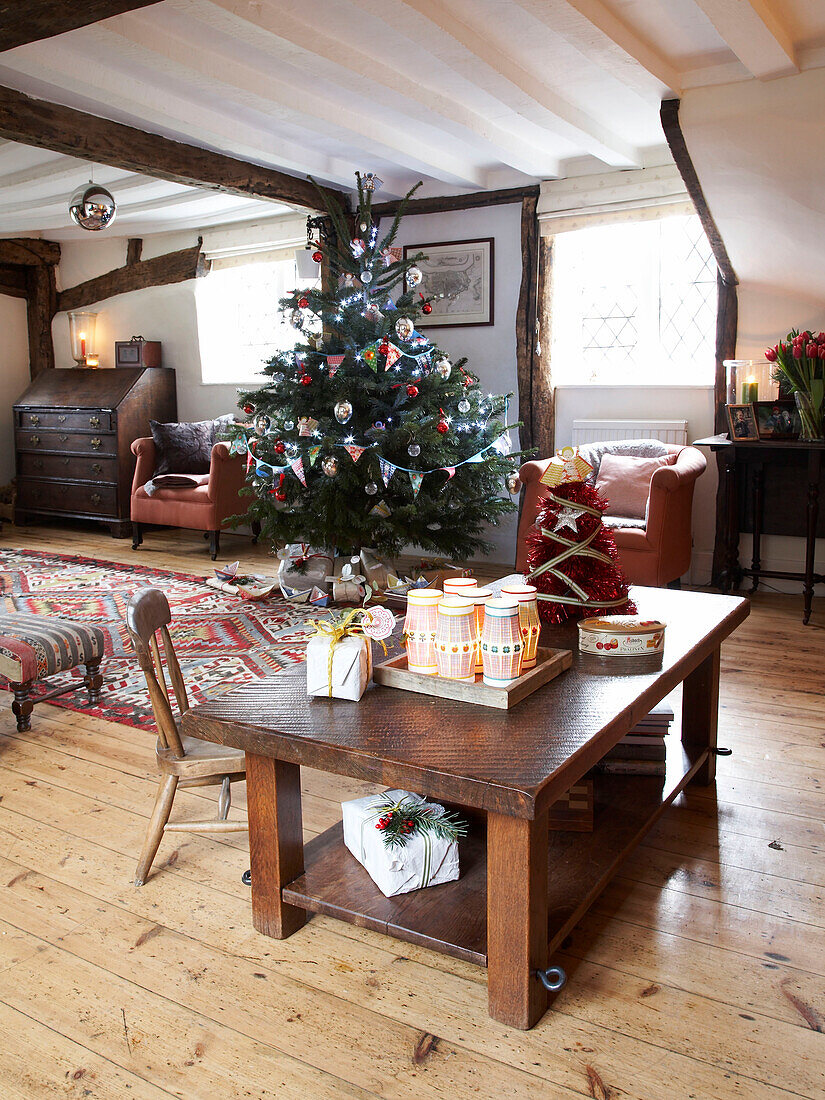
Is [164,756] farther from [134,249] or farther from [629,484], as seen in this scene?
[134,249]

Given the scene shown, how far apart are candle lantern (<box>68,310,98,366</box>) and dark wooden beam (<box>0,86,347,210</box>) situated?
2.86 metres

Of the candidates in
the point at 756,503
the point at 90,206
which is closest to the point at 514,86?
the point at 90,206

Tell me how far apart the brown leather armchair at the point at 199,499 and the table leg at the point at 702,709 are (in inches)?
149

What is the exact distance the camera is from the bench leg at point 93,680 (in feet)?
11.2

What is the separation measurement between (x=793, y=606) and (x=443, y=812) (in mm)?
3317

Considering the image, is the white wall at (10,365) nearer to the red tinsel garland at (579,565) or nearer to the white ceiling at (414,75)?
the white ceiling at (414,75)

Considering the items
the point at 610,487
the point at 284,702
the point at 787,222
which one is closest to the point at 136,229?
the point at 610,487

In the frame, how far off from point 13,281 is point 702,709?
7610mm

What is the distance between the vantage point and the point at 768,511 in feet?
16.5

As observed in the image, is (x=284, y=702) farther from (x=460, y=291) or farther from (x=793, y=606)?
(x=460, y=291)

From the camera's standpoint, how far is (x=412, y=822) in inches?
75.4

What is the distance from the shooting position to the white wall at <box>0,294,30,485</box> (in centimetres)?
813

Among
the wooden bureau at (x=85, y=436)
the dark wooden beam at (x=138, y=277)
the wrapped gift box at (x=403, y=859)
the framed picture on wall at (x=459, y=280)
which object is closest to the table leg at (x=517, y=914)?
the wrapped gift box at (x=403, y=859)

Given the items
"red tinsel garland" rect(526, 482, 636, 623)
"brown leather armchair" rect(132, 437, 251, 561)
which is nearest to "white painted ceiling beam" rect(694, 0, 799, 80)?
"red tinsel garland" rect(526, 482, 636, 623)
